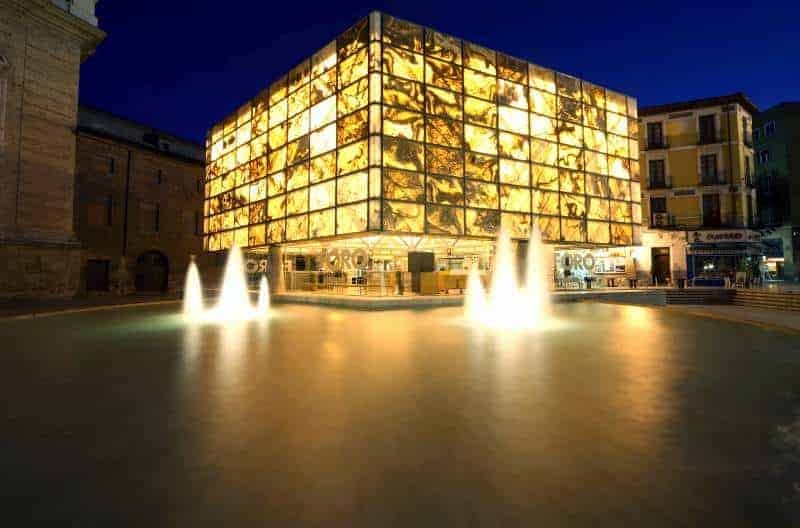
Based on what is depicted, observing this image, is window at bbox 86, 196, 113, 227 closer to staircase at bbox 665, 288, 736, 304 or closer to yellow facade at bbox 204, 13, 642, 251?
yellow facade at bbox 204, 13, 642, 251

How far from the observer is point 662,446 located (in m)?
3.15

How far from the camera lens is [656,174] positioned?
32344mm

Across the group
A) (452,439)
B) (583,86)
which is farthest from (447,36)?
(452,439)

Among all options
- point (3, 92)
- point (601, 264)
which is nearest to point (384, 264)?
point (601, 264)

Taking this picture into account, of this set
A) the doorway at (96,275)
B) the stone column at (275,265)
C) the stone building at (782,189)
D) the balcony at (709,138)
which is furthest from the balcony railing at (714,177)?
the doorway at (96,275)

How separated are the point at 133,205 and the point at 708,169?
43.8 meters

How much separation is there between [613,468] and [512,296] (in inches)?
746

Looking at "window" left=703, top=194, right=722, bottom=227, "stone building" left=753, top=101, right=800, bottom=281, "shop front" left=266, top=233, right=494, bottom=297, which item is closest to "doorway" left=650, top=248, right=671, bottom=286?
"window" left=703, top=194, right=722, bottom=227

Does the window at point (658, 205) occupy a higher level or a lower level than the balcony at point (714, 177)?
A: lower

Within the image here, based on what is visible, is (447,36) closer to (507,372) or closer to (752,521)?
(507,372)

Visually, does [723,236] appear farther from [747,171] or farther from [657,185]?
[747,171]

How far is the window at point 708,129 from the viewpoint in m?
30.9

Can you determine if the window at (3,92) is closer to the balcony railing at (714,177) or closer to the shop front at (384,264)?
the shop front at (384,264)

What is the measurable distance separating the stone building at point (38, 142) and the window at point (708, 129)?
40.5 m
